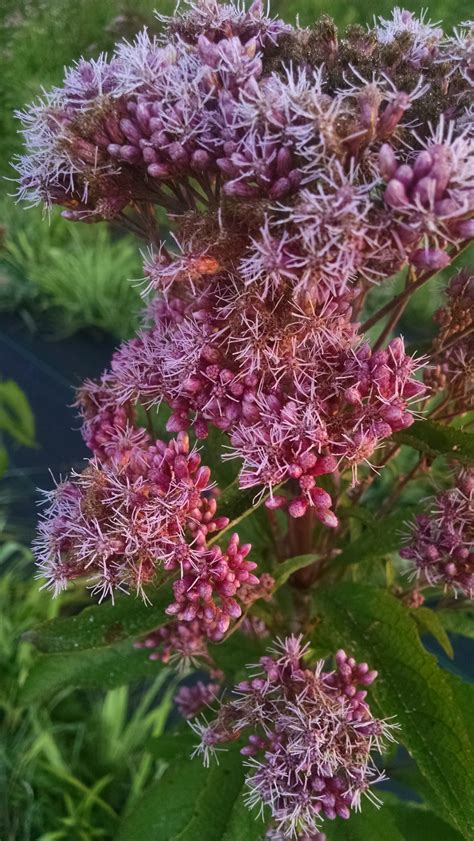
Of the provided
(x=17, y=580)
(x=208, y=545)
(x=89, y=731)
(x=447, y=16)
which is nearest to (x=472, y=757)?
(x=208, y=545)

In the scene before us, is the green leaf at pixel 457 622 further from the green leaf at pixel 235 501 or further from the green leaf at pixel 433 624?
the green leaf at pixel 235 501

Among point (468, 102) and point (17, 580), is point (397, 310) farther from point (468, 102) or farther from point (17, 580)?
point (17, 580)

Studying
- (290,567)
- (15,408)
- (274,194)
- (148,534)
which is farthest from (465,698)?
(15,408)

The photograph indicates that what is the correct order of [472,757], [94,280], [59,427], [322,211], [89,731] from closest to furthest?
1. [322,211]
2. [472,757]
3. [89,731]
4. [59,427]
5. [94,280]

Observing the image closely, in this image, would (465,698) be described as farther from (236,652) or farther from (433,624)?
(236,652)

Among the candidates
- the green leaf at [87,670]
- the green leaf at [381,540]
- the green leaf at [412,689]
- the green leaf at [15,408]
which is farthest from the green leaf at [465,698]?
the green leaf at [15,408]
